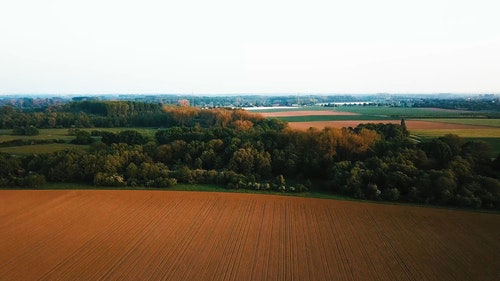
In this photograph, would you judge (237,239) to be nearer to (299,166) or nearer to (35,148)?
(299,166)

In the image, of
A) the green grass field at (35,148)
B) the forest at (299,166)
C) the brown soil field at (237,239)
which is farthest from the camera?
the green grass field at (35,148)

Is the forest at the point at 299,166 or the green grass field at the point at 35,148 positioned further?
the green grass field at the point at 35,148

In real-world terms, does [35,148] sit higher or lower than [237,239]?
higher

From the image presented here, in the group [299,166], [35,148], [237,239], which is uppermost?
[299,166]

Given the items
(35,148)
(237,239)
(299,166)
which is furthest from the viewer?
(35,148)

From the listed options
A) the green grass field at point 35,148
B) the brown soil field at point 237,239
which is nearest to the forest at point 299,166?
the brown soil field at point 237,239

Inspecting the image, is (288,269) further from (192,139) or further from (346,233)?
(192,139)

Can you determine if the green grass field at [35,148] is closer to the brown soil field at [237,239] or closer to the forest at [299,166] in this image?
the forest at [299,166]

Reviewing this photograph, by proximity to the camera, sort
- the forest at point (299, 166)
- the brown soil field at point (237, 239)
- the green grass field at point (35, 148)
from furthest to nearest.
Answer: the green grass field at point (35, 148) → the forest at point (299, 166) → the brown soil field at point (237, 239)

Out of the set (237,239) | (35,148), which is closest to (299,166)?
(237,239)
